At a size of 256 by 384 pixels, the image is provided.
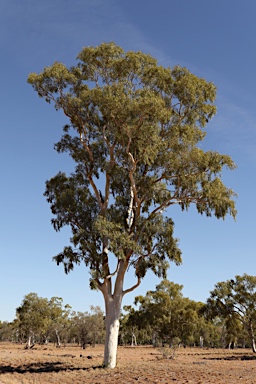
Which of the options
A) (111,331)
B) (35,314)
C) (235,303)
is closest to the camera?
(111,331)

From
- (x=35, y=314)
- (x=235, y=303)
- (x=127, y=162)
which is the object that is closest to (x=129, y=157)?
(x=127, y=162)

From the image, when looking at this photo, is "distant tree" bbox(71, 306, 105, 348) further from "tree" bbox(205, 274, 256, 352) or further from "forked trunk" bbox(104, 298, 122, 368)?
"forked trunk" bbox(104, 298, 122, 368)

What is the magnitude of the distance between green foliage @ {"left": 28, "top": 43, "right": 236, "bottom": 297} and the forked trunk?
1269 mm

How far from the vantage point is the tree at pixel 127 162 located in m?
21.1

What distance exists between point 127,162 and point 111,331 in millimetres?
9874

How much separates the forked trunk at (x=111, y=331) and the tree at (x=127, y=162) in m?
0.06

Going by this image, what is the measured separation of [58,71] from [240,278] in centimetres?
3708

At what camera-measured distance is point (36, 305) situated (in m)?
66.5

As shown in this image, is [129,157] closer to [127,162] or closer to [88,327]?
[127,162]

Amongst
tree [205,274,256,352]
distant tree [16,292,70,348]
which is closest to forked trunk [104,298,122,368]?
tree [205,274,256,352]

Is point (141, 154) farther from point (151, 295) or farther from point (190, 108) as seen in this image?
point (151, 295)

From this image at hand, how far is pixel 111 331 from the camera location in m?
21.7

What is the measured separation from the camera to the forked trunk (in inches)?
845

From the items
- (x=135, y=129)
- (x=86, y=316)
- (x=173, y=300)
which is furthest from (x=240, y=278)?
(x=135, y=129)
